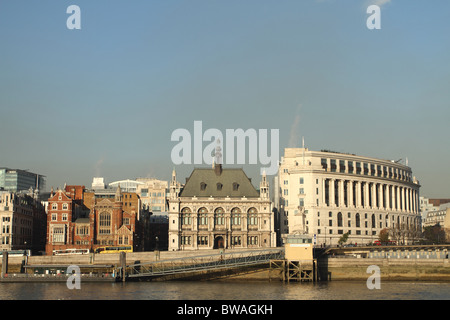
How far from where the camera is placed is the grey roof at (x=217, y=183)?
6275 inches

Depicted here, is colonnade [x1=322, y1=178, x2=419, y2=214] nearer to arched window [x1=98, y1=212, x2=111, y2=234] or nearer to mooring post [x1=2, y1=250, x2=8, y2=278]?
arched window [x1=98, y1=212, x2=111, y2=234]

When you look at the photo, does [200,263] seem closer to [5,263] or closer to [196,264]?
[196,264]

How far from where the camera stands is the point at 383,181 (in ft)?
631

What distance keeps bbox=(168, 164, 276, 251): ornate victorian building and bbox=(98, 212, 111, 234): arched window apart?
15.5 metres

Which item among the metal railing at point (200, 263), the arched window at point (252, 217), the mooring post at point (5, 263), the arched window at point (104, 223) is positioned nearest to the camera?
the metal railing at point (200, 263)

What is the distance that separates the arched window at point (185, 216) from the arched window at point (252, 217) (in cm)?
1536

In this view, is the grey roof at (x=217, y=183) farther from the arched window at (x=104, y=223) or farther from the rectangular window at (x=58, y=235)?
the rectangular window at (x=58, y=235)

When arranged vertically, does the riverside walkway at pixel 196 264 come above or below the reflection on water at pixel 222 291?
above

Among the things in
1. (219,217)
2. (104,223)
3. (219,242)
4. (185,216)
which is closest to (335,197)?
(219,217)

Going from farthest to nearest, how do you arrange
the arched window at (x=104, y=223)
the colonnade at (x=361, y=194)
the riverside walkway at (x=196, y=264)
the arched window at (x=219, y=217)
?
the colonnade at (x=361, y=194), the arched window at (x=219, y=217), the arched window at (x=104, y=223), the riverside walkway at (x=196, y=264)

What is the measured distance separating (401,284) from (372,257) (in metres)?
18.6

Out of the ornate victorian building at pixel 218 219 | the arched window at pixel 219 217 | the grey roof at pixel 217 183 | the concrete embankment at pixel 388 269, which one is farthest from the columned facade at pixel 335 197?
the concrete embankment at pixel 388 269
